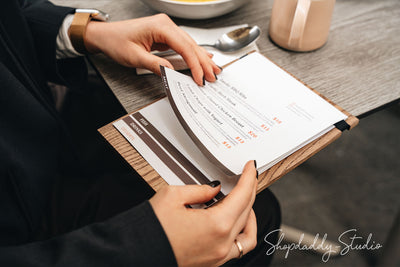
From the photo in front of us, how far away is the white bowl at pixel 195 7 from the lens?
0.71 meters

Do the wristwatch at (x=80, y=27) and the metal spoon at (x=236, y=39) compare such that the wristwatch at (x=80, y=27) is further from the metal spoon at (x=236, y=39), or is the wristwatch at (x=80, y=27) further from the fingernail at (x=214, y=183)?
the fingernail at (x=214, y=183)

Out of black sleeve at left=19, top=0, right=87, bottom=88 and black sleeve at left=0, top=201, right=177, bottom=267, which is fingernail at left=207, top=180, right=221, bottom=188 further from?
black sleeve at left=19, top=0, right=87, bottom=88

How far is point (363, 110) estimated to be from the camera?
59 centimetres

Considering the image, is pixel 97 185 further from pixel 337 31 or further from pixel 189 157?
pixel 337 31

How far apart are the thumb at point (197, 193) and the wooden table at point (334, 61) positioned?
55 millimetres

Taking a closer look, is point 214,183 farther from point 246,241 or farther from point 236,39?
point 236,39

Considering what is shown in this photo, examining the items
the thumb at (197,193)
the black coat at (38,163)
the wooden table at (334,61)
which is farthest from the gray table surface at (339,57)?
the thumb at (197,193)

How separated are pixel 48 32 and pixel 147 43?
236 millimetres

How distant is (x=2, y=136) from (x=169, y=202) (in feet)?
1.24

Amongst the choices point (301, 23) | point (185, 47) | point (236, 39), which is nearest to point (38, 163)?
point (185, 47)

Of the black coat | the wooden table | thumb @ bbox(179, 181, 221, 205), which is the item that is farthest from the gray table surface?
→ thumb @ bbox(179, 181, 221, 205)

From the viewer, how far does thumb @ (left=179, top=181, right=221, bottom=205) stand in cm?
43

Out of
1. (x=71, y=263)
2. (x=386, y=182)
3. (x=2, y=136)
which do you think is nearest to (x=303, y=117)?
(x=71, y=263)

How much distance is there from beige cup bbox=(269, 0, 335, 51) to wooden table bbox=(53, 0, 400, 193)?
0.02 meters
